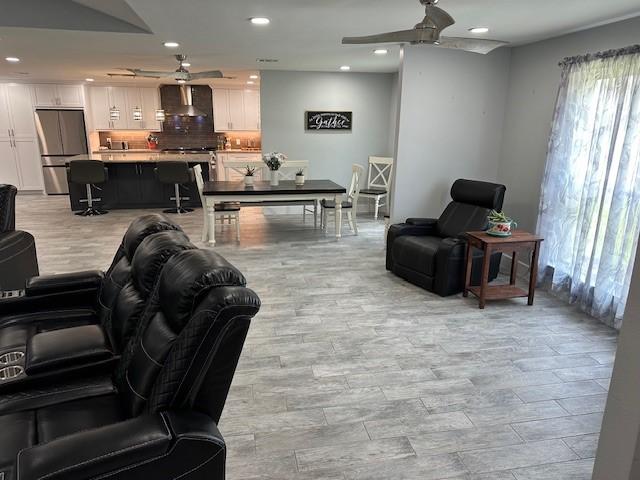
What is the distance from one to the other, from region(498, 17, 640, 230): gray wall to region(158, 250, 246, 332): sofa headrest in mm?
3955

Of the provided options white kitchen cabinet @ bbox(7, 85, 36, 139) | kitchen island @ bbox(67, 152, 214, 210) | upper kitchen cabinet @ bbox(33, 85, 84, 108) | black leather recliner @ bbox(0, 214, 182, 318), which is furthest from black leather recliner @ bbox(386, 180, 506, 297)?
white kitchen cabinet @ bbox(7, 85, 36, 139)

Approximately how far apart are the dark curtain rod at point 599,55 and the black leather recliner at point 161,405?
3621 millimetres

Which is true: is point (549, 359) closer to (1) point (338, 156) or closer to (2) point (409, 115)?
(2) point (409, 115)

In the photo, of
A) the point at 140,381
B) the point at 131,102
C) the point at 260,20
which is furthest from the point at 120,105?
the point at 140,381

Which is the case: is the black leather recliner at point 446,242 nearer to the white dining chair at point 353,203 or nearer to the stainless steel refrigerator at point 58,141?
the white dining chair at point 353,203

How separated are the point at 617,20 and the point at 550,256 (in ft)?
6.91

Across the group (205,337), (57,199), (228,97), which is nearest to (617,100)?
(205,337)

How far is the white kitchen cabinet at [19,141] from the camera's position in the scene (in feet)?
30.6

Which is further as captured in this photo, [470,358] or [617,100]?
[617,100]

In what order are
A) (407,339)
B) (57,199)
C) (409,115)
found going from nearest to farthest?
(407,339) < (409,115) < (57,199)

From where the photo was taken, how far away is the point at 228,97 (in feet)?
34.3

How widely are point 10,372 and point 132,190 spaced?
6783mm

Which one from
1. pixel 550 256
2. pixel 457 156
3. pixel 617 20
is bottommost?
pixel 550 256

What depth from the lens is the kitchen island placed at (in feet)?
26.2
